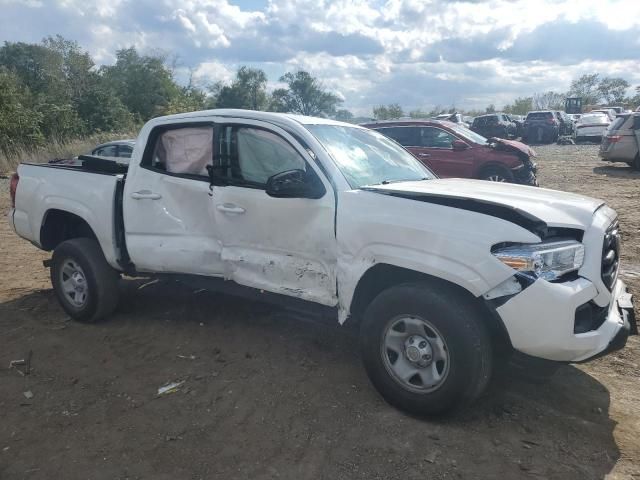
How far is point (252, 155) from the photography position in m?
4.11

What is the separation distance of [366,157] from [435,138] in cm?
744

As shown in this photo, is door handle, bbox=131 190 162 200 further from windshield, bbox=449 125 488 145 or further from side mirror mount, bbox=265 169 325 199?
windshield, bbox=449 125 488 145

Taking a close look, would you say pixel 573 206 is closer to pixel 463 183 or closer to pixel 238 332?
pixel 463 183

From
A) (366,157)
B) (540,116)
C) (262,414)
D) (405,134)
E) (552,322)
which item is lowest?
(262,414)

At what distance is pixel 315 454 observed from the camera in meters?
2.98

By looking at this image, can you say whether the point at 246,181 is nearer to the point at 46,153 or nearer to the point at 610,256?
the point at 610,256

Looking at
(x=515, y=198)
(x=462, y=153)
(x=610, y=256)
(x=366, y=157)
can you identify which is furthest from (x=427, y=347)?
(x=462, y=153)

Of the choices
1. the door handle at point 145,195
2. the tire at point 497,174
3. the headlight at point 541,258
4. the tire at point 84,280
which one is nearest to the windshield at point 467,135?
the tire at point 497,174

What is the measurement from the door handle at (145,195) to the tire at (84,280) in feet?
2.44

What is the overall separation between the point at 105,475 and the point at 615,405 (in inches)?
121

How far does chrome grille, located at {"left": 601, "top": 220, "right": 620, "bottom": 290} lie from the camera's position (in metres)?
3.11

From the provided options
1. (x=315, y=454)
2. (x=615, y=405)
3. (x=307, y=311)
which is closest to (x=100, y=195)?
(x=307, y=311)

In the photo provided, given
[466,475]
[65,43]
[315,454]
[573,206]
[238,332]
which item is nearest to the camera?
[466,475]

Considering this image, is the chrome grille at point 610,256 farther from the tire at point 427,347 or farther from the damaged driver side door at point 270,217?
the damaged driver side door at point 270,217
